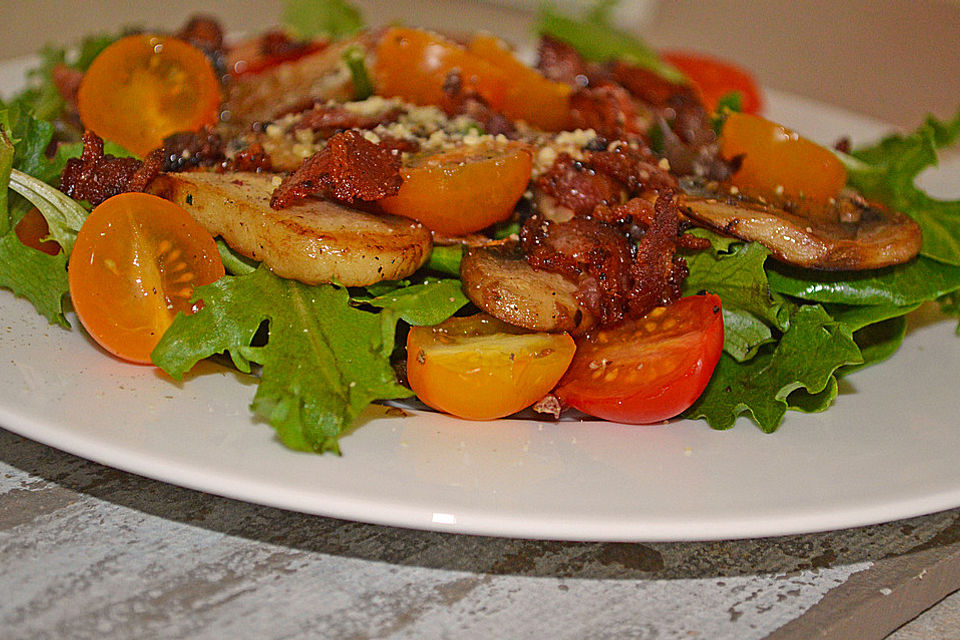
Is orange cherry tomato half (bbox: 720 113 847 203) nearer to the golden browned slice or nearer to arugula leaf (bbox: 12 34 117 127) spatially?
the golden browned slice

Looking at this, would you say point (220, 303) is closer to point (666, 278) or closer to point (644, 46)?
point (666, 278)

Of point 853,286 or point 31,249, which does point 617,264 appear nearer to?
point 853,286

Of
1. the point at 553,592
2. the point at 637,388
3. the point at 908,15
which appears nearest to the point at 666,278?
the point at 637,388

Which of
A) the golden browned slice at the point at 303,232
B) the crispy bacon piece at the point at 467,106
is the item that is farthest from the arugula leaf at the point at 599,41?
the golden browned slice at the point at 303,232

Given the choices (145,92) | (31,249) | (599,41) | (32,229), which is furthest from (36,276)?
(599,41)

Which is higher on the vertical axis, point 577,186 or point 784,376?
point 577,186

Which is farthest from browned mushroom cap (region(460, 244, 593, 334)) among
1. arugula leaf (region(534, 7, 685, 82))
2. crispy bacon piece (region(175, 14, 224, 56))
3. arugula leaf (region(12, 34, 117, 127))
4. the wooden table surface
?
arugula leaf (region(534, 7, 685, 82))

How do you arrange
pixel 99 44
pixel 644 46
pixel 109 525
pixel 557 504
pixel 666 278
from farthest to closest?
pixel 644 46
pixel 99 44
pixel 666 278
pixel 109 525
pixel 557 504
